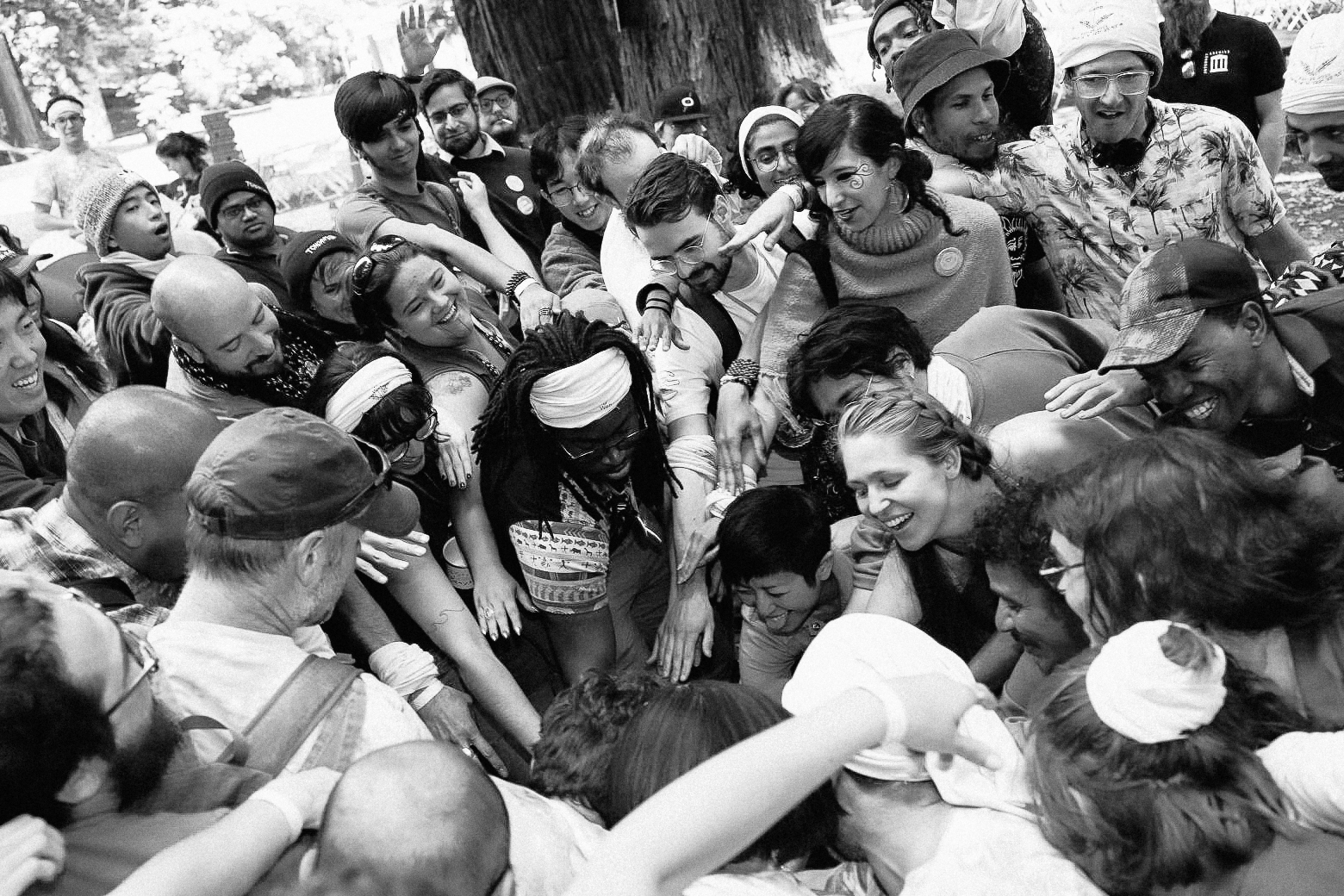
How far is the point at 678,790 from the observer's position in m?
1.37

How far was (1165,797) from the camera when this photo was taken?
1436 mm

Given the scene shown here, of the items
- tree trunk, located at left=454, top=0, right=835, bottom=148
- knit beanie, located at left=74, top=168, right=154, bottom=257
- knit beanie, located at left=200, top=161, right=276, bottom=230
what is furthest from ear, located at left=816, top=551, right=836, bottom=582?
tree trunk, located at left=454, top=0, right=835, bottom=148

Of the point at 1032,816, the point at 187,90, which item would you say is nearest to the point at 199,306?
the point at 1032,816

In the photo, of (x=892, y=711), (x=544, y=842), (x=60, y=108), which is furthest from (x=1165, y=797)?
(x=60, y=108)

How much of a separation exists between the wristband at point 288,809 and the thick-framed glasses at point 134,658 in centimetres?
22

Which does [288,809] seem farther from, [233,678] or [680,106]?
[680,106]

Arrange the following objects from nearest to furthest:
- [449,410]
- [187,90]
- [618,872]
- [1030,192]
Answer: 1. [618,872]
2. [449,410]
3. [1030,192]
4. [187,90]

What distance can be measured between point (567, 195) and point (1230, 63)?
269cm

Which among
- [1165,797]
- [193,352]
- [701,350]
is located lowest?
[1165,797]

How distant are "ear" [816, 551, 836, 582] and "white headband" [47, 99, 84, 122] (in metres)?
5.70

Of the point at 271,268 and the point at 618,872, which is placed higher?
the point at 271,268

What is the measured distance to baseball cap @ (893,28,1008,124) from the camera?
327 cm

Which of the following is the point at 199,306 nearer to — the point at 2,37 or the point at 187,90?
the point at 2,37

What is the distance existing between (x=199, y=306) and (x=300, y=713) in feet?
4.50
